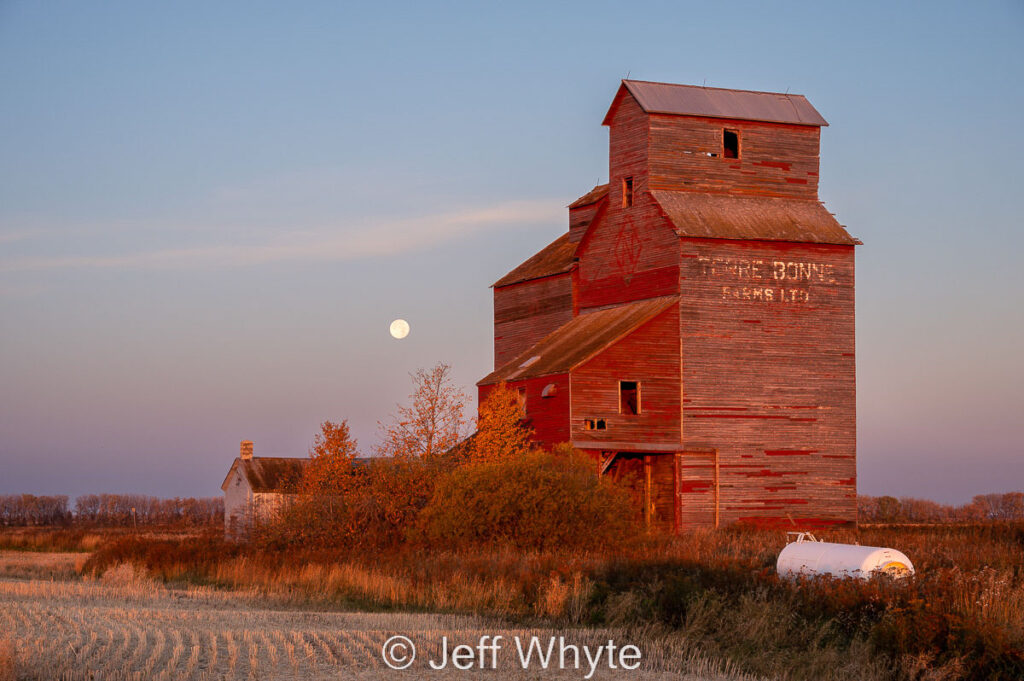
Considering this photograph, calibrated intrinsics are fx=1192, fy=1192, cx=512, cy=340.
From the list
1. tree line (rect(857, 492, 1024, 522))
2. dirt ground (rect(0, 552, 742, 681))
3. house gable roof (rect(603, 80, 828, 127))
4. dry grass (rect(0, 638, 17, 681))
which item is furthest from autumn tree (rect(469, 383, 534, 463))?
tree line (rect(857, 492, 1024, 522))

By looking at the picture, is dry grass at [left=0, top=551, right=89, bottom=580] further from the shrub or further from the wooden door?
the wooden door

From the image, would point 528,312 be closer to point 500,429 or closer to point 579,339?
point 579,339

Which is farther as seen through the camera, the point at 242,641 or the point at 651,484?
the point at 651,484

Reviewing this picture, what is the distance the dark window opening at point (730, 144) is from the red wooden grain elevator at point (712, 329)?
1.7 inches

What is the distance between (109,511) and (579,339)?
61404 millimetres

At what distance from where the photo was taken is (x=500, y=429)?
39.3 m

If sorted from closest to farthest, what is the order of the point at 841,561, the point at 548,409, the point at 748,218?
the point at 841,561 → the point at 548,409 → the point at 748,218

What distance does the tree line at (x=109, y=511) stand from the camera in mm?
84875

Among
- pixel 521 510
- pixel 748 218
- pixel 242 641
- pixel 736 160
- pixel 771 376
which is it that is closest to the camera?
pixel 242 641

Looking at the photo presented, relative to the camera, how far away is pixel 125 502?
95.6m

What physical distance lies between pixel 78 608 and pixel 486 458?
17831mm

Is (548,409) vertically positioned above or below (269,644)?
above

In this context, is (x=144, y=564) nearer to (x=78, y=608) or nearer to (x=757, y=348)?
(x=78, y=608)

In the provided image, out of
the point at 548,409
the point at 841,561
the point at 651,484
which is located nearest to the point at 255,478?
the point at 548,409
